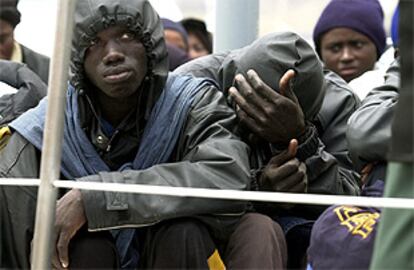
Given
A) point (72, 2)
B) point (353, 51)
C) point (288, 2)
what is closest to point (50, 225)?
point (72, 2)

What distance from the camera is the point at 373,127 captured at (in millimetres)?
2412

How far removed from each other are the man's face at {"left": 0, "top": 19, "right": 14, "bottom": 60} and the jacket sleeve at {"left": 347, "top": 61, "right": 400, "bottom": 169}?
1.79m

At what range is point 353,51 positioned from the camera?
417 cm

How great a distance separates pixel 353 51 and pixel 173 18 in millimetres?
2112

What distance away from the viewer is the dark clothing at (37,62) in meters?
3.75

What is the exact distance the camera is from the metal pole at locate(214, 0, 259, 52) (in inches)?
132

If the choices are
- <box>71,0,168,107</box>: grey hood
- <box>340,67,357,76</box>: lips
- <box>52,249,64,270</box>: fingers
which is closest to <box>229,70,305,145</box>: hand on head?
<box>71,0,168,107</box>: grey hood

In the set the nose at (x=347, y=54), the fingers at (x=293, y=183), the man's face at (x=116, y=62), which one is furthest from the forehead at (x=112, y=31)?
the nose at (x=347, y=54)

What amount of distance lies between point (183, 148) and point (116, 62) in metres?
0.28

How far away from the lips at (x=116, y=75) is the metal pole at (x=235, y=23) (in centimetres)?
78

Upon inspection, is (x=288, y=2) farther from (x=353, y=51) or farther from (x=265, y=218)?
(x=265, y=218)

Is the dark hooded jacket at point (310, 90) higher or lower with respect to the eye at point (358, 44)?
higher

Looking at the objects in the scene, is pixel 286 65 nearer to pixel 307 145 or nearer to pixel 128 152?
pixel 307 145

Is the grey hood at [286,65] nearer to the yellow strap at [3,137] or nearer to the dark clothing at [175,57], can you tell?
the yellow strap at [3,137]
